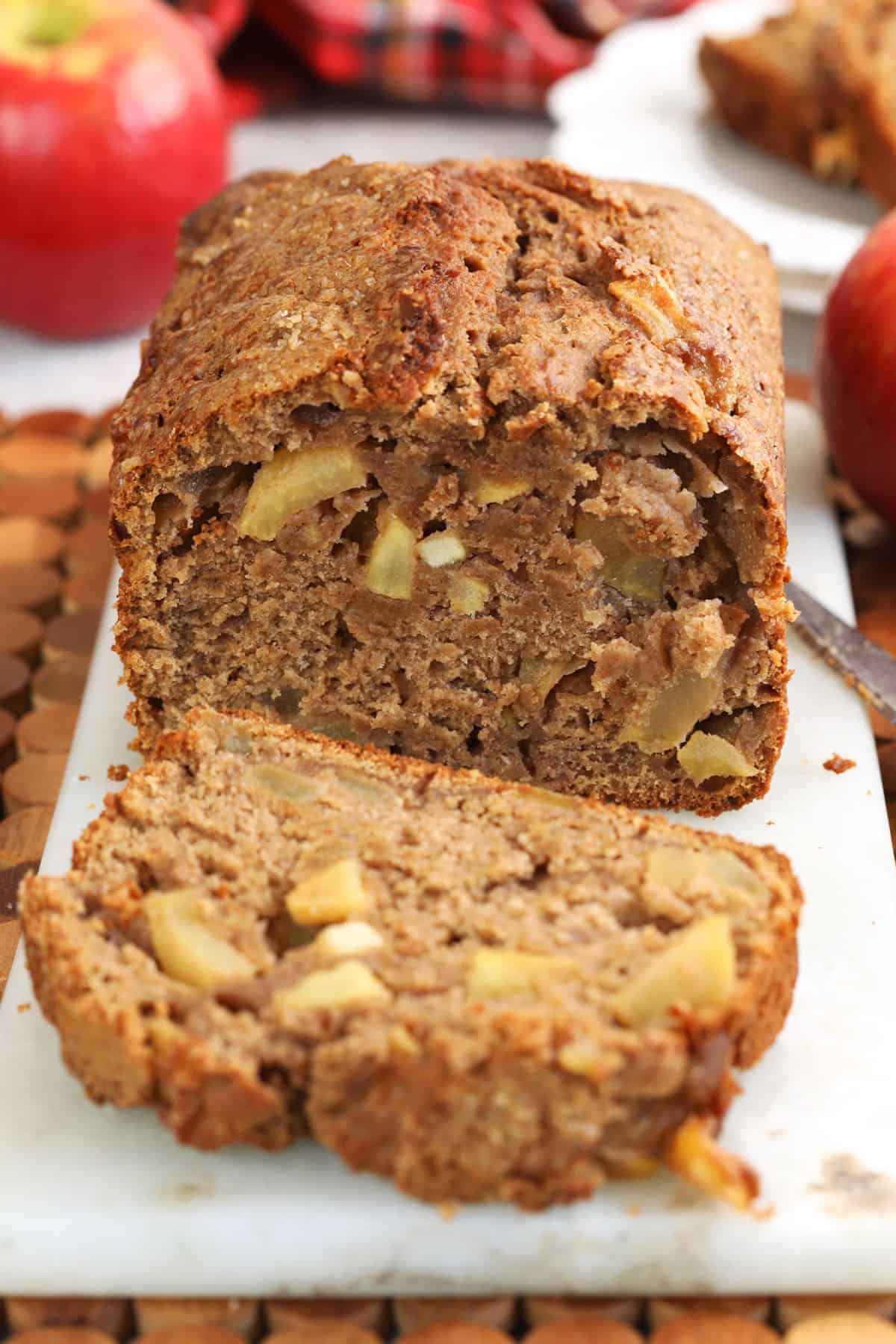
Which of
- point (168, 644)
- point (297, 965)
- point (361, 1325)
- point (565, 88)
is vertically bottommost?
point (361, 1325)

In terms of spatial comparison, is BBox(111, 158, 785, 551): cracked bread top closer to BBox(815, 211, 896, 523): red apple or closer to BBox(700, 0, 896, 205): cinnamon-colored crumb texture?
BBox(815, 211, 896, 523): red apple

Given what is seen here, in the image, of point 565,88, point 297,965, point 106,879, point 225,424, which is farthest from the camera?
point 565,88

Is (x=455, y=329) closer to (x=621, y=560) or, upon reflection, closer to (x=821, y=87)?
(x=621, y=560)

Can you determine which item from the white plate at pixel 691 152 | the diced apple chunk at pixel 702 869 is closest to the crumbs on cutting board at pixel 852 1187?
the diced apple chunk at pixel 702 869

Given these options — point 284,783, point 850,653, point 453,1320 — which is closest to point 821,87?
point 850,653

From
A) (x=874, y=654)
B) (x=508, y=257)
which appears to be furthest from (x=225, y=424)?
(x=874, y=654)

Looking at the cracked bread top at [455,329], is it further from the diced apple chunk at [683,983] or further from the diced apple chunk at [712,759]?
the diced apple chunk at [683,983]

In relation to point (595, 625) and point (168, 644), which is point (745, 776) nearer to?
point (595, 625)
